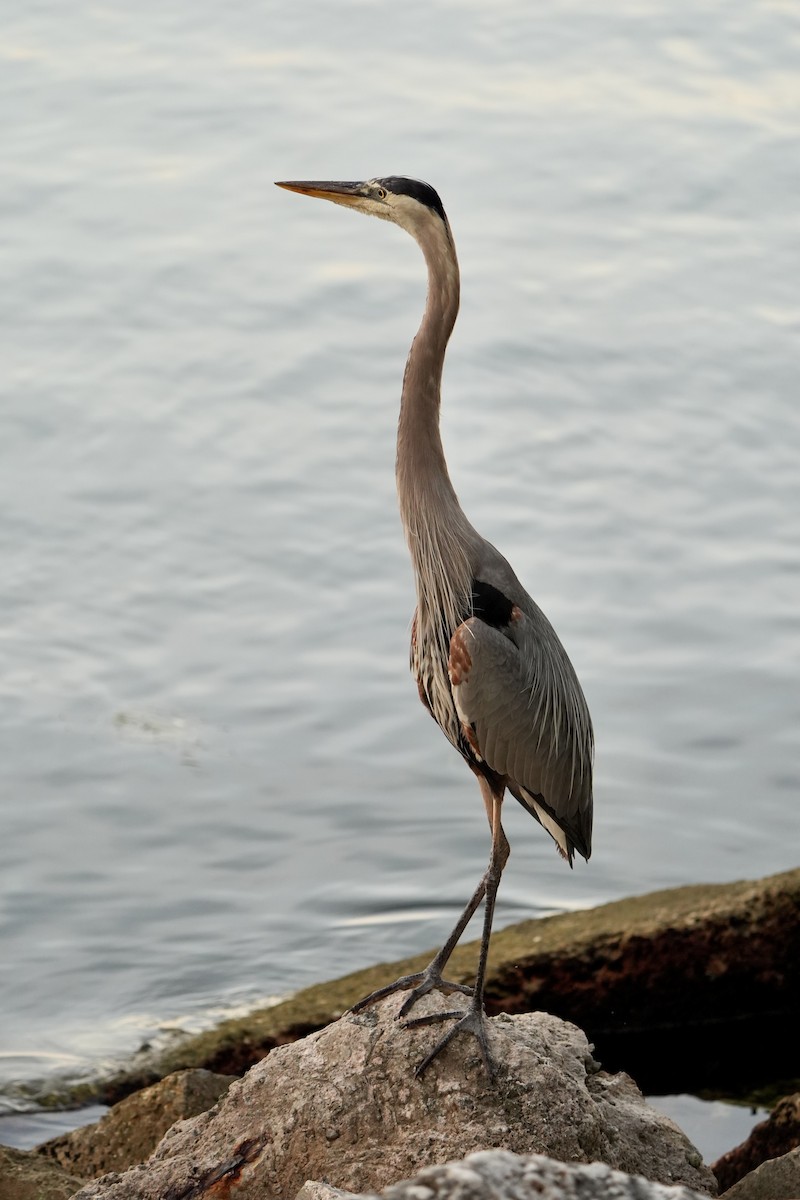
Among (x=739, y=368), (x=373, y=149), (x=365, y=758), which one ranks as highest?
(x=373, y=149)

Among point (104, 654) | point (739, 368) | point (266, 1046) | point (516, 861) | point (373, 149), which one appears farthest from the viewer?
point (373, 149)

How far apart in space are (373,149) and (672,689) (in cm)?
741

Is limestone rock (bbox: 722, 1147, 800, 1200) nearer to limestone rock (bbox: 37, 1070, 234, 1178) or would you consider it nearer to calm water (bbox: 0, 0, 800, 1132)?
limestone rock (bbox: 37, 1070, 234, 1178)

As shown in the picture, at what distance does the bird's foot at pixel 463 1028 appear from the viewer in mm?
5504

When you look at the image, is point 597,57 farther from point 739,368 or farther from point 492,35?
point 739,368

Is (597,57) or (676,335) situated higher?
(597,57)

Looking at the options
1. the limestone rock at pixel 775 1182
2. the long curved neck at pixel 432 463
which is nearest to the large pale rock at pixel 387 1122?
the limestone rock at pixel 775 1182

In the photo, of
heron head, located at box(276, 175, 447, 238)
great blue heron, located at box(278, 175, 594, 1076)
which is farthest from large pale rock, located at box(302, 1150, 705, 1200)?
heron head, located at box(276, 175, 447, 238)

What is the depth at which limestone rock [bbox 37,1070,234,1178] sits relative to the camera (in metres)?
6.42

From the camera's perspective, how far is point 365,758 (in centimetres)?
1113

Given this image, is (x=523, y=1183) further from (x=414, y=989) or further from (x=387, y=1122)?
(x=414, y=989)

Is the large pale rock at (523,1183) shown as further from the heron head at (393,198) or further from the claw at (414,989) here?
the heron head at (393,198)

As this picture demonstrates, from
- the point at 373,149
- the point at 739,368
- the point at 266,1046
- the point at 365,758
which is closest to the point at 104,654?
the point at 365,758

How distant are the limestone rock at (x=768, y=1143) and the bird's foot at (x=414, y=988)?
136 cm
